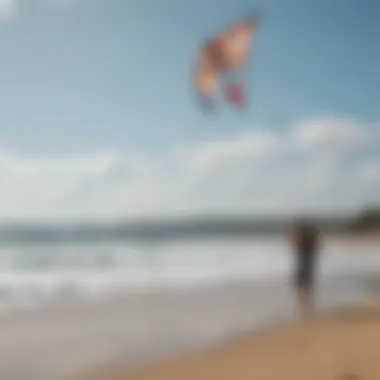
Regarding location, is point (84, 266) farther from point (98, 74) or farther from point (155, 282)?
point (98, 74)

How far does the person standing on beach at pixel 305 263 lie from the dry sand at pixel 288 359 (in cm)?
54

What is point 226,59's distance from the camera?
330 cm

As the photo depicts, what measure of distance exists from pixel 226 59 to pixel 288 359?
1181 millimetres

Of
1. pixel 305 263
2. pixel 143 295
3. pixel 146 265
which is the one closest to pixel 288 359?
pixel 143 295

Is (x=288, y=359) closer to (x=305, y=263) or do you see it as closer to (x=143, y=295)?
(x=143, y=295)

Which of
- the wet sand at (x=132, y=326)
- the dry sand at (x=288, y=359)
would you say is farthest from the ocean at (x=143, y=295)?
the dry sand at (x=288, y=359)

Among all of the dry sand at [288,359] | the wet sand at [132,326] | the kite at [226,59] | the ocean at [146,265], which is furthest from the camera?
the ocean at [146,265]

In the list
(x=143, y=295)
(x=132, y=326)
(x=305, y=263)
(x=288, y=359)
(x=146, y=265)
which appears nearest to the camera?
(x=288, y=359)

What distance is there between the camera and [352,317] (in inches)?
142

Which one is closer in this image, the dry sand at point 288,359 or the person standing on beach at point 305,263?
the dry sand at point 288,359

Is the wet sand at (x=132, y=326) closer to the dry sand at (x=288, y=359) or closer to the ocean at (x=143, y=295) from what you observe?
the ocean at (x=143, y=295)

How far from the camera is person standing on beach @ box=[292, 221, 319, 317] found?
Answer: 3785 mm

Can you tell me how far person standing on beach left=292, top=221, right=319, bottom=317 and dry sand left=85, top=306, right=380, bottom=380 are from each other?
0.54 meters

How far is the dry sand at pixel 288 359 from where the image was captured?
2750 millimetres
